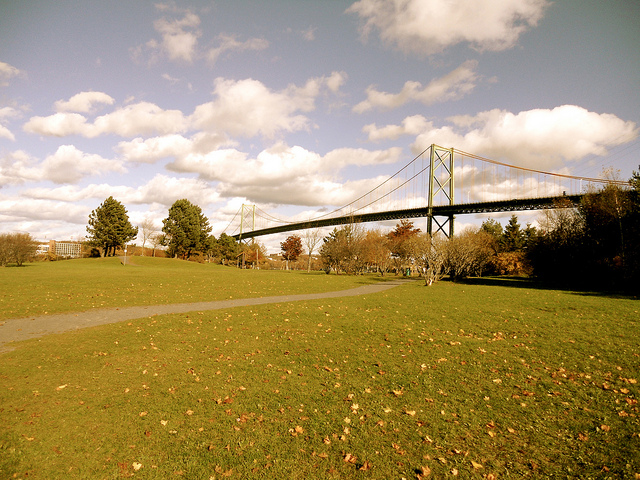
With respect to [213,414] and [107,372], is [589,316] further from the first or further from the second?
[107,372]

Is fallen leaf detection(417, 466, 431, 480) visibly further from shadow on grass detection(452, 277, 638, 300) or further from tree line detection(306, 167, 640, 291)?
tree line detection(306, 167, 640, 291)

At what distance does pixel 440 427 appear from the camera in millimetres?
4500

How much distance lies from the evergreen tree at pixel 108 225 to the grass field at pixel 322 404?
195ft

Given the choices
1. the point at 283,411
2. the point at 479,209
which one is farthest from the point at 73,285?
the point at 479,209

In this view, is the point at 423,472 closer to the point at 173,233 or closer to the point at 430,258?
the point at 430,258

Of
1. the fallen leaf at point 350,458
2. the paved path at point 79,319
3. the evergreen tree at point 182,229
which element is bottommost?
the fallen leaf at point 350,458

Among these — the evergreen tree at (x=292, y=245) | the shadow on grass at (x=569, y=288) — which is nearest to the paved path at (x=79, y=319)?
the shadow on grass at (x=569, y=288)

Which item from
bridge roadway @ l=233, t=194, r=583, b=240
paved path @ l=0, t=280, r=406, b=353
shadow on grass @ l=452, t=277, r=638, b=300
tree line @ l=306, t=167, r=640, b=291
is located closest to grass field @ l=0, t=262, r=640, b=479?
paved path @ l=0, t=280, r=406, b=353

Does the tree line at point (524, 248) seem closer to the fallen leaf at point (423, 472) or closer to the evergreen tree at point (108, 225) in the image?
the evergreen tree at point (108, 225)

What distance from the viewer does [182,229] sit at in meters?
68.0

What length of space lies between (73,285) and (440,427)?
22442 millimetres

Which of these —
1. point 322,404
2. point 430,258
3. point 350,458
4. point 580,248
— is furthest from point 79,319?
point 580,248

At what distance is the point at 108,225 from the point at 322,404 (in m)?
67.1

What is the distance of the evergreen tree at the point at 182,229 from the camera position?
6781 centimetres
